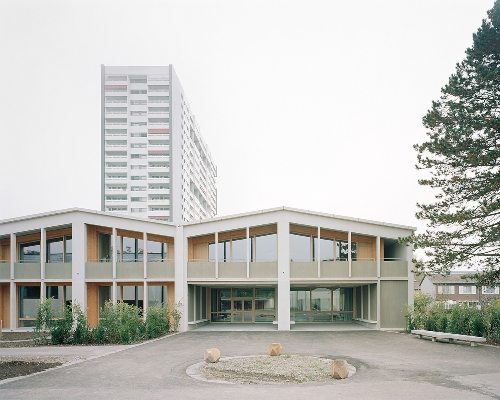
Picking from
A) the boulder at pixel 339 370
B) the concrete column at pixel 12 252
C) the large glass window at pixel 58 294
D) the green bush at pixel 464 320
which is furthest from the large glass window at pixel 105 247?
the boulder at pixel 339 370

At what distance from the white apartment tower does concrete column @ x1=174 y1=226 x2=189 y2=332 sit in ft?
154

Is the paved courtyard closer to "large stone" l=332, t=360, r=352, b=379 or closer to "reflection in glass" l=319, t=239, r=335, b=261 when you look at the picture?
"large stone" l=332, t=360, r=352, b=379

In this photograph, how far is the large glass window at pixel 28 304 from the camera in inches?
1064

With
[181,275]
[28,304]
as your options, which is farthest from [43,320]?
[28,304]

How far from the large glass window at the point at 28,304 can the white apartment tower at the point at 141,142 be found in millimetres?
44699

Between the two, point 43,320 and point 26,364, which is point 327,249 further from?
point 26,364

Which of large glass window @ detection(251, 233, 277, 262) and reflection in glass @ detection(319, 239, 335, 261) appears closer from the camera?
large glass window @ detection(251, 233, 277, 262)

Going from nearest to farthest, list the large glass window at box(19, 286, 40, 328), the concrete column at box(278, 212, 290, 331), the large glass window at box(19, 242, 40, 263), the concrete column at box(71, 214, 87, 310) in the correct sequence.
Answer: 1. the concrete column at box(278, 212, 290, 331)
2. the concrete column at box(71, 214, 87, 310)
3. the large glass window at box(19, 286, 40, 328)
4. the large glass window at box(19, 242, 40, 263)

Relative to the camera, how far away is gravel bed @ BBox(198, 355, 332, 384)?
11.9 m

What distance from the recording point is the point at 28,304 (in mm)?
27312

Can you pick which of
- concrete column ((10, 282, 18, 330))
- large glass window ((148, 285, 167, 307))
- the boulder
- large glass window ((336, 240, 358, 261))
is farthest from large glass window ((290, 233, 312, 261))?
concrete column ((10, 282, 18, 330))

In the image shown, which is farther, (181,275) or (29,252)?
(29,252)

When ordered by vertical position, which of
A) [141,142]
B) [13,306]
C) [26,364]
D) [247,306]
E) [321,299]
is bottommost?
[247,306]

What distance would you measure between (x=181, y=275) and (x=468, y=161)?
14038mm
